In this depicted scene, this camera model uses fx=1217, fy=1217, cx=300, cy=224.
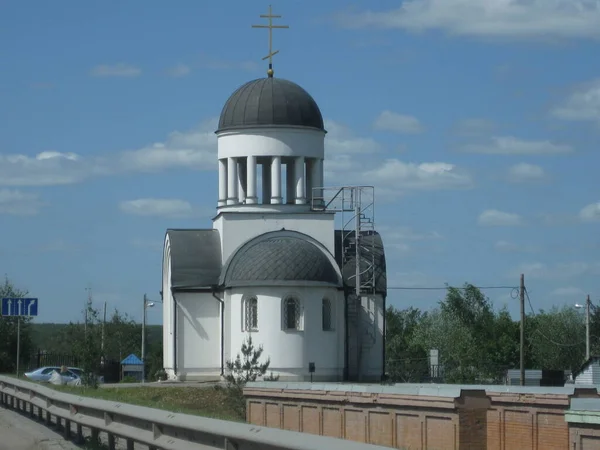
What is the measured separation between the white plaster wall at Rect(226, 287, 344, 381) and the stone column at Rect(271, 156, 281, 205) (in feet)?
13.6

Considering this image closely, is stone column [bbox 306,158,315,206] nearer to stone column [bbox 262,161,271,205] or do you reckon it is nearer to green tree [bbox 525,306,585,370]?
stone column [bbox 262,161,271,205]

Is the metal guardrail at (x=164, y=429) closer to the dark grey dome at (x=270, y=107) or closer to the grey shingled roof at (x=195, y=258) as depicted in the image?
the grey shingled roof at (x=195, y=258)

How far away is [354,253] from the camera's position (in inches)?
1854

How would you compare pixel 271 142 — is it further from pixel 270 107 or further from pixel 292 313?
pixel 292 313

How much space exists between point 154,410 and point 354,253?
31889 millimetres

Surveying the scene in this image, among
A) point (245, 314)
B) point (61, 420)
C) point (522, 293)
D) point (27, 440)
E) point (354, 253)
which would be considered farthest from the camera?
point (522, 293)

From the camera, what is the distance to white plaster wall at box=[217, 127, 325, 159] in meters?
45.9

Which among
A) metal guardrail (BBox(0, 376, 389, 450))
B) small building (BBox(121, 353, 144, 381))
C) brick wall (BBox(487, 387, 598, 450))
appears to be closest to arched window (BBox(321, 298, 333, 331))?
small building (BBox(121, 353, 144, 381))

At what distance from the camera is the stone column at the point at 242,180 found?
47.0 m

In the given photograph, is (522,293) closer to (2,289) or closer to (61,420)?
(2,289)

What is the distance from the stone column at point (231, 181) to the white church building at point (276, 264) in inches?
1.5

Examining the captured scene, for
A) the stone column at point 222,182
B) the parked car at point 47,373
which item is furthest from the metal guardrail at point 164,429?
the parked car at point 47,373

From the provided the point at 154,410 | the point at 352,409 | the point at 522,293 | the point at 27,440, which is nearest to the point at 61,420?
the point at 27,440

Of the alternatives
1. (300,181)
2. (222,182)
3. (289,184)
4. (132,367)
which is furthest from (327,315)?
(132,367)
